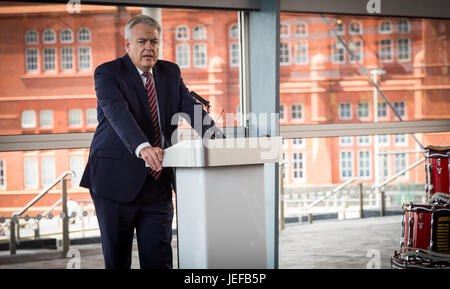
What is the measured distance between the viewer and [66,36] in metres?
4.34

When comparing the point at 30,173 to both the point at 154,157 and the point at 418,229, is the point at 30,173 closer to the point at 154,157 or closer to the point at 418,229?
the point at 154,157

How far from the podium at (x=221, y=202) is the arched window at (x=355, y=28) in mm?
3436

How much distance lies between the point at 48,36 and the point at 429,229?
301 centimetres

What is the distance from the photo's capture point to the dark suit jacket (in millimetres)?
2559

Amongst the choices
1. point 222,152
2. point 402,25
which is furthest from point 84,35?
point 402,25

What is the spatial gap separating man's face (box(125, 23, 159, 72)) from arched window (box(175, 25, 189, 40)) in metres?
2.05

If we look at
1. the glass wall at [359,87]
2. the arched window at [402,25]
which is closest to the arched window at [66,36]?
the glass wall at [359,87]

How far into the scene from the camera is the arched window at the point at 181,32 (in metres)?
4.69

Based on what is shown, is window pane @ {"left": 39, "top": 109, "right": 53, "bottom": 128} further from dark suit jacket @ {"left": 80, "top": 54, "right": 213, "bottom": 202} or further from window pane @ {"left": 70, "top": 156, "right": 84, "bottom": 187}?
dark suit jacket @ {"left": 80, "top": 54, "right": 213, "bottom": 202}

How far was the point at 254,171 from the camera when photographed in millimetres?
2189
